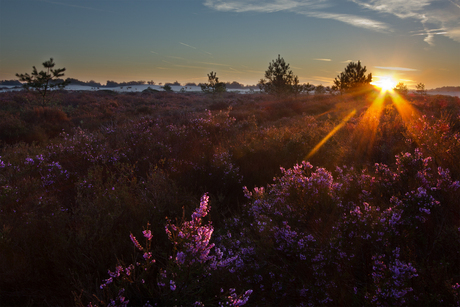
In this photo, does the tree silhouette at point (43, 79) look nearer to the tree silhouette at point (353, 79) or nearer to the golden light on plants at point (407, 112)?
the golden light on plants at point (407, 112)

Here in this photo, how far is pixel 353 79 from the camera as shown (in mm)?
41094

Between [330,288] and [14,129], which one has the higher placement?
[14,129]

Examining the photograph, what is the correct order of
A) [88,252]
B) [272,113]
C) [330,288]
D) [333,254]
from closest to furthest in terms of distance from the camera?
1. [330,288]
2. [333,254]
3. [88,252]
4. [272,113]

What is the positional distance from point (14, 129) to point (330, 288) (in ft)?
47.3

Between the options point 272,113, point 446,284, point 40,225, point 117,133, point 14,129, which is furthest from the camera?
point 272,113

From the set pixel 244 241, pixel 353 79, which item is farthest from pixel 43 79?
pixel 353 79

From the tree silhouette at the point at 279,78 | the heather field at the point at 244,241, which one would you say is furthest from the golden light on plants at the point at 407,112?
the tree silhouette at the point at 279,78

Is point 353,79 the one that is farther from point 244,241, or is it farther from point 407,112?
point 244,241

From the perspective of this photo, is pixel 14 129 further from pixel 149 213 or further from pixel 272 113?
pixel 272 113

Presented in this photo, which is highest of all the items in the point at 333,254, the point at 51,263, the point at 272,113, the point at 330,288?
the point at 272,113

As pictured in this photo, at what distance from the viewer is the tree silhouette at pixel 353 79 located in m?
40.8

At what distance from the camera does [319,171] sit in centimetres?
310

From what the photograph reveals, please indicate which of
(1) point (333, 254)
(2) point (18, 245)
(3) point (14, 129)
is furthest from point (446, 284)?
(3) point (14, 129)

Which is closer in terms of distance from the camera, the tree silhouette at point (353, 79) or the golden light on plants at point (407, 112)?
the golden light on plants at point (407, 112)
